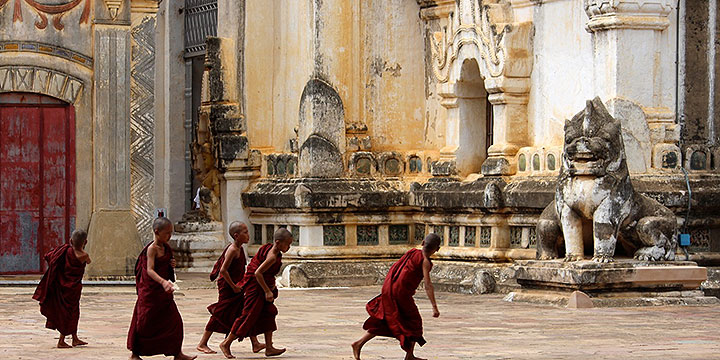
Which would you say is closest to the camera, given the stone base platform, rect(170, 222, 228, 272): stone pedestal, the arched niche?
the stone base platform

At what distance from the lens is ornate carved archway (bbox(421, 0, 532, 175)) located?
1939 cm

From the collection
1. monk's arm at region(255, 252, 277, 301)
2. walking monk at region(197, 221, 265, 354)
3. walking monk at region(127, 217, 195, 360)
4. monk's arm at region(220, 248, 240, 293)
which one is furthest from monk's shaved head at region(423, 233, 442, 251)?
walking monk at region(127, 217, 195, 360)

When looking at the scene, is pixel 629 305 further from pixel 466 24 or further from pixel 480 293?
pixel 466 24

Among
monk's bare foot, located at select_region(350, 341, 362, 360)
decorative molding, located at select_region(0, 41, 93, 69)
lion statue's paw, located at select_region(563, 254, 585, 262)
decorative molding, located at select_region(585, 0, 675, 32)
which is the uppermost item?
decorative molding, located at select_region(585, 0, 675, 32)

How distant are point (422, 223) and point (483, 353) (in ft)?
27.8

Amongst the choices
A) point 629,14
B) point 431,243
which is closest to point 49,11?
point 629,14

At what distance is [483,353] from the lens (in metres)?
12.8

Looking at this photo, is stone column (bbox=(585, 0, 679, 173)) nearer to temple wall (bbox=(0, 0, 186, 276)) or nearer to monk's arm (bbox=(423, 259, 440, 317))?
monk's arm (bbox=(423, 259, 440, 317))

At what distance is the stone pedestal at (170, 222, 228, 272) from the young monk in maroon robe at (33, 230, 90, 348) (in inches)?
342

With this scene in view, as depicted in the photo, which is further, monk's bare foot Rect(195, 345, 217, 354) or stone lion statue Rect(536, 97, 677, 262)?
stone lion statue Rect(536, 97, 677, 262)

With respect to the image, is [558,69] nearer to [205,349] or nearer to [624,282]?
[624,282]

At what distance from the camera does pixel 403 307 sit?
40.8ft

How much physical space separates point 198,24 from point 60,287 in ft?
45.1

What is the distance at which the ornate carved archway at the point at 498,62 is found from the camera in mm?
19391
